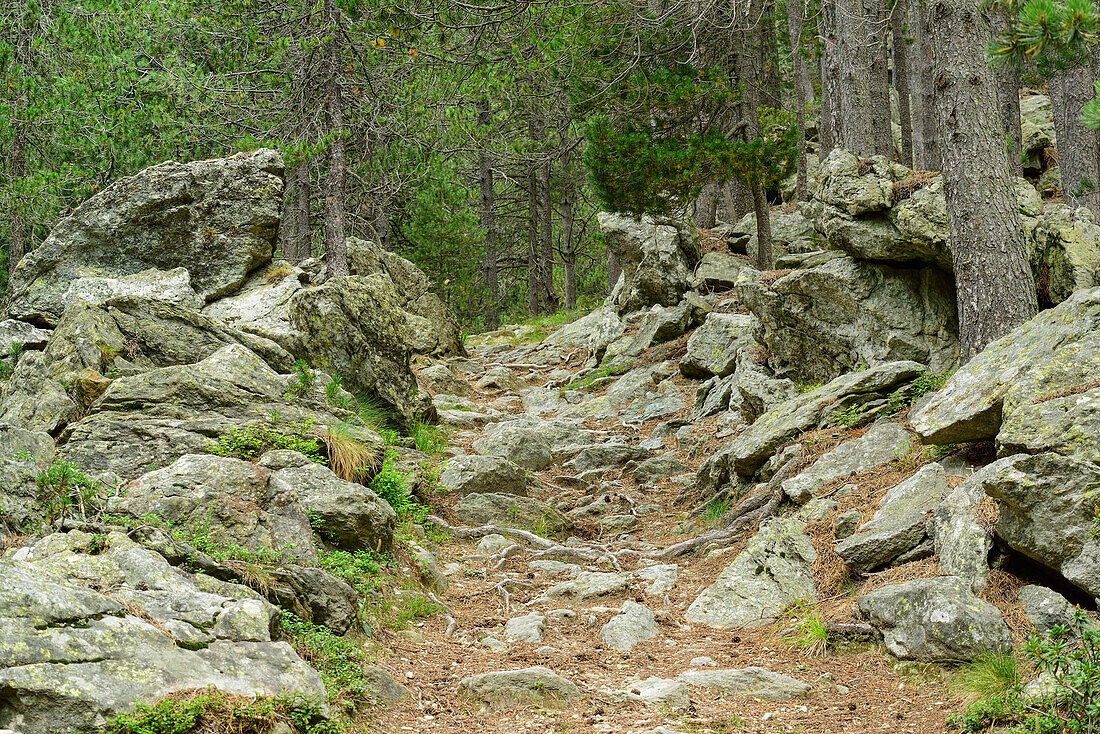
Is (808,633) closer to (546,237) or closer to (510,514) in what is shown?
(510,514)

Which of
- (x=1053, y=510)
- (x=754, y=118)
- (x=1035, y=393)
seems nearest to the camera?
(x=1053, y=510)

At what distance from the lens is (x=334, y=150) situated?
14602 mm

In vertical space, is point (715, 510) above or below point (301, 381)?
below

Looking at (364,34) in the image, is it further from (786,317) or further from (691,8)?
(786,317)

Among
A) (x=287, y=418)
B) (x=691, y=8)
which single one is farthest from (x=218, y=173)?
(x=691, y=8)

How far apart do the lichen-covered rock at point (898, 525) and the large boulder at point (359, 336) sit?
21.3 feet

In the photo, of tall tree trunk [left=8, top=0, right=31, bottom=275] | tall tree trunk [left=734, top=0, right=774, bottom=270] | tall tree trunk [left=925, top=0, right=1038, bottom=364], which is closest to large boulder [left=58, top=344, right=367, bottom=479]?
tall tree trunk [left=925, top=0, right=1038, bottom=364]

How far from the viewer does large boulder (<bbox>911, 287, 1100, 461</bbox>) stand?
5266 mm

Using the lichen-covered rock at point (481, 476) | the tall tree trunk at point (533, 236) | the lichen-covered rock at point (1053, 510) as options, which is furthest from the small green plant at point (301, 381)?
the tall tree trunk at point (533, 236)

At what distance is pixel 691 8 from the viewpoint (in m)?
13.7

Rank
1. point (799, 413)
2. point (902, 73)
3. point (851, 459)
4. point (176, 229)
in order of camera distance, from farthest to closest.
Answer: point (902, 73) → point (176, 229) → point (799, 413) → point (851, 459)

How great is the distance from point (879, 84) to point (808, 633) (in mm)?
16132

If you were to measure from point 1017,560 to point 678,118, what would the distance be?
1182cm

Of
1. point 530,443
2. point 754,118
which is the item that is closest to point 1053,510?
point 530,443
